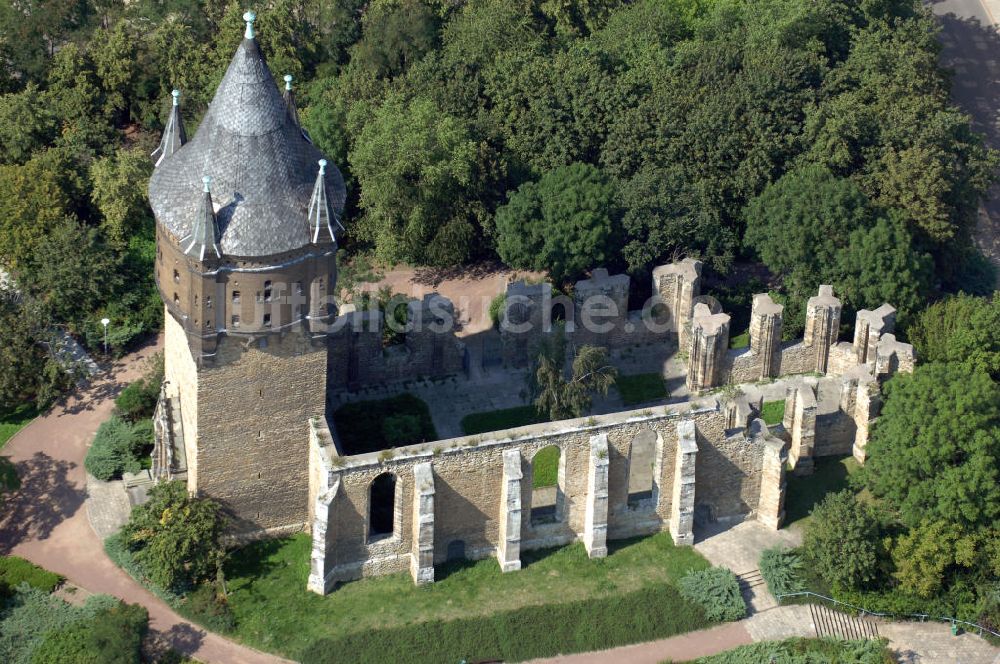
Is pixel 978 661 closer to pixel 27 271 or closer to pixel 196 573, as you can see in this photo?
pixel 196 573

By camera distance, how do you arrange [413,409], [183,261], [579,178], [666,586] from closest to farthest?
1. [183,261]
2. [666,586]
3. [413,409]
4. [579,178]

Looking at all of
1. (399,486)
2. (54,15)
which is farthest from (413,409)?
(54,15)

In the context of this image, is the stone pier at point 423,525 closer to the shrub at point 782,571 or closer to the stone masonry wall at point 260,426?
the stone masonry wall at point 260,426

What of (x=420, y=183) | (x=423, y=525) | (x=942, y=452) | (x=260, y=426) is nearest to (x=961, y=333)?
(x=942, y=452)

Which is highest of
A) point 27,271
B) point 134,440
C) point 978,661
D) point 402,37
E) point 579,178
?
point 402,37

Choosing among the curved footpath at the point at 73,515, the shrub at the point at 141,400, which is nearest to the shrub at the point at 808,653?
the curved footpath at the point at 73,515

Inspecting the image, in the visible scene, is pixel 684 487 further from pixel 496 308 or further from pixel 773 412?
pixel 496 308
